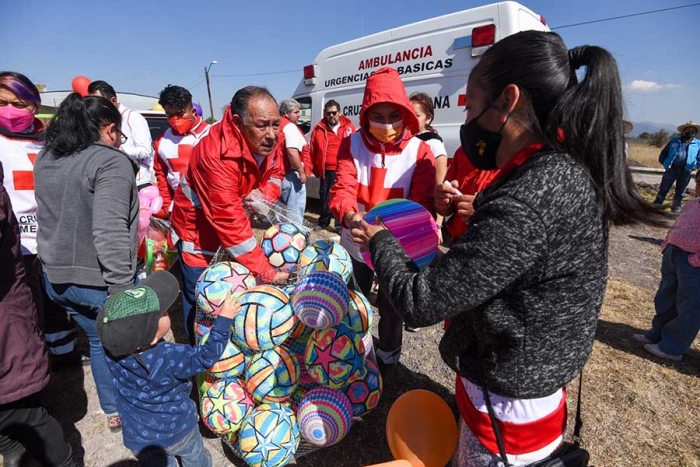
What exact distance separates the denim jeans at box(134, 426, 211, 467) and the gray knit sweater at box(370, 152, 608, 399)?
1.61 m

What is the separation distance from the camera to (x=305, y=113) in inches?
347

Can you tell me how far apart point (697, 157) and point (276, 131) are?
11552 mm

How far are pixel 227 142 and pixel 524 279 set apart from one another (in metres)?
1.93

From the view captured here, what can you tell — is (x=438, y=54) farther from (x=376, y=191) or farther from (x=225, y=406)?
(x=225, y=406)

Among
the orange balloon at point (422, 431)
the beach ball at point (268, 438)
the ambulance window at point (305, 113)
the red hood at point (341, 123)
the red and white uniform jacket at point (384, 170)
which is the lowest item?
the beach ball at point (268, 438)

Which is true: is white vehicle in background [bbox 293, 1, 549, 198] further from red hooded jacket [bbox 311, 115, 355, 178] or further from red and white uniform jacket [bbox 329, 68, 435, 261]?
red and white uniform jacket [bbox 329, 68, 435, 261]

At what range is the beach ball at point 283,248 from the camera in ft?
8.62

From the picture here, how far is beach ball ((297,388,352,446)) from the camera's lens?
211 cm

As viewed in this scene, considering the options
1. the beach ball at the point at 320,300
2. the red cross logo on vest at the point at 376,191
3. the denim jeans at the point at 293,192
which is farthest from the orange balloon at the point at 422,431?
the denim jeans at the point at 293,192

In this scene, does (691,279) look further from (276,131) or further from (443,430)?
(276,131)

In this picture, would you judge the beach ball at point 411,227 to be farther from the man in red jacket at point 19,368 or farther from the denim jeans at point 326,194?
the denim jeans at point 326,194

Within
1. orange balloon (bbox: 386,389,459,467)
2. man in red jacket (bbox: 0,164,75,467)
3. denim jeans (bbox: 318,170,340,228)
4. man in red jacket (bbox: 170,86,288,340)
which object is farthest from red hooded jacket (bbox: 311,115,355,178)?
orange balloon (bbox: 386,389,459,467)

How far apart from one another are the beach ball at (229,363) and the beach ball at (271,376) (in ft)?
0.20

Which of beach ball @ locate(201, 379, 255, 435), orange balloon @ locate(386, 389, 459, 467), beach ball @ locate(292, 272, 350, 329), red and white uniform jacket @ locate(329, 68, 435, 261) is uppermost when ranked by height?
red and white uniform jacket @ locate(329, 68, 435, 261)
